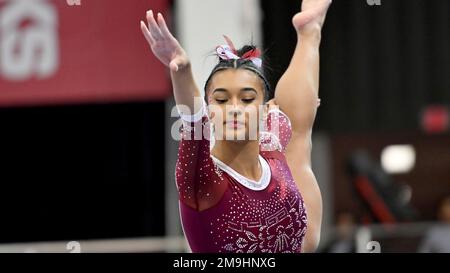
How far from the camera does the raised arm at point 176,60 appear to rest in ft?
5.23

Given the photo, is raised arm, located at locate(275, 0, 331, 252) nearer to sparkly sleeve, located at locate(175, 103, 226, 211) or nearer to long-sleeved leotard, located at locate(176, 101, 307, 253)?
long-sleeved leotard, located at locate(176, 101, 307, 253)

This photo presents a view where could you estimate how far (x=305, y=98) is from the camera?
189cm

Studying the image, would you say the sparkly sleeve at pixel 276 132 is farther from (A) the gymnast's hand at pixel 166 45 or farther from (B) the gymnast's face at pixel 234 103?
(A) the gymnast's hand at pixel 166 45

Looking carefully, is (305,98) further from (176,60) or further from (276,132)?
(176,60)

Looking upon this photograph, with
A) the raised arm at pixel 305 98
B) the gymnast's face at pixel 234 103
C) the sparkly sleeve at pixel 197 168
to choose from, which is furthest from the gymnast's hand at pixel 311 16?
the sparkly sleeve at pixel 197 168

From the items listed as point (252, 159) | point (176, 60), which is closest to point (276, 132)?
point (252, 159)

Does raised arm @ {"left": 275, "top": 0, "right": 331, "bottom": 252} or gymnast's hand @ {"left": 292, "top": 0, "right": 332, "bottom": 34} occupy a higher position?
gymnast's hand @ {"left": 292, "top": 0, "right": 332, "bottom": 34}

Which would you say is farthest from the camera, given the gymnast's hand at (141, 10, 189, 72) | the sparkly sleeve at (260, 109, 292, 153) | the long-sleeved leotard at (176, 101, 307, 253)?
the sparkly sleeve at (260, 109, 292, 153)

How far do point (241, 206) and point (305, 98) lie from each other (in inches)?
11.1

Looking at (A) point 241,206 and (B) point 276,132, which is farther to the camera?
(B) point 276,132

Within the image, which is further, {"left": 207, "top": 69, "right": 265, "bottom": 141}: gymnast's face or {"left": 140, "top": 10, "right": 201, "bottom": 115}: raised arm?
{"left": 207, "top": 69, "right": 265, "bottom": 141}: gymnast's face

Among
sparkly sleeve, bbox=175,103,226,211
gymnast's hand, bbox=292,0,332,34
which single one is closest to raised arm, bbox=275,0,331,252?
gymnast's hand, bbox=292,0,332,34

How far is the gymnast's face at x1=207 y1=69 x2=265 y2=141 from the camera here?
1.77 meters

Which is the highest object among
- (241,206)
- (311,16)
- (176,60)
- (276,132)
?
(311,16)
